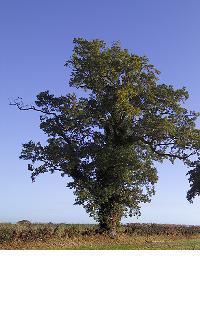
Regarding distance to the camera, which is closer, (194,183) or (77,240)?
(77,240)

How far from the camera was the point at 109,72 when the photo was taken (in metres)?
40.4

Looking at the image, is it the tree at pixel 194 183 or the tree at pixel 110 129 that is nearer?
the tree at pixel 110 129

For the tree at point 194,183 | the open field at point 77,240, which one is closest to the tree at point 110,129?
the open field at point 77,240

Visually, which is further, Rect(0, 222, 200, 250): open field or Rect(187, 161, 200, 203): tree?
Rect(187, 161, 200, 203): tree

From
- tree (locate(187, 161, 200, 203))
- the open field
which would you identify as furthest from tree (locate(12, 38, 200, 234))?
tree (locate(187, 161, 200, 203))

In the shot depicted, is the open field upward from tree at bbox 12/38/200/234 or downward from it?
downward

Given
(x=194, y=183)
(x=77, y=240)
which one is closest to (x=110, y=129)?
(x=77, y=240)

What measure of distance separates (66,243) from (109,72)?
1463 centimetres

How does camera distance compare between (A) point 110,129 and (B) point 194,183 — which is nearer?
(A) point 110,129

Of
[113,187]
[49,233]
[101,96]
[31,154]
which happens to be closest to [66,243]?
[49,233]

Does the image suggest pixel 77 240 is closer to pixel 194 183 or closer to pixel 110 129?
pixel 110 129

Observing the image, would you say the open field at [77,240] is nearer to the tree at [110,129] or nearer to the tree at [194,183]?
the tree at [110,129]

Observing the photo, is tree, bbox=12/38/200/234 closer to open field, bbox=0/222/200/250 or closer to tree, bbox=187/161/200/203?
open field, bbox=0/222/200/250
